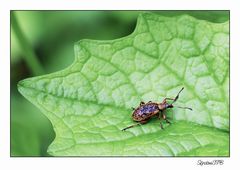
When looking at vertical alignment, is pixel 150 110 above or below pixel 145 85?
below

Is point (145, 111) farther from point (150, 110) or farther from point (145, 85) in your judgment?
point (145, 85)

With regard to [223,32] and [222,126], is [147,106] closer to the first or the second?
[222,126]

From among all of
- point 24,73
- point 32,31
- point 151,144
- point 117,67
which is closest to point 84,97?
point 117,67

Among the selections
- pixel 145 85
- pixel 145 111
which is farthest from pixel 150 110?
pixel 145 85

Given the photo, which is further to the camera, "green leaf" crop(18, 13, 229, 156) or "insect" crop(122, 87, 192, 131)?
"insect" crop(122, 87, 192, 131)
